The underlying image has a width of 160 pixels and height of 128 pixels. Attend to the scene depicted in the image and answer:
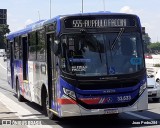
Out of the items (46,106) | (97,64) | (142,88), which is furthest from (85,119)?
(97,64)

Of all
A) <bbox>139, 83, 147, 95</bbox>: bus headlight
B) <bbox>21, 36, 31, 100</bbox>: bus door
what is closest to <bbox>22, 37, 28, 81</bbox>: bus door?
<bbox>21, 36, 31, 100</bbox>: bus door

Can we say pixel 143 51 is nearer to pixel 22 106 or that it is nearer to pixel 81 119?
pixel 81 119

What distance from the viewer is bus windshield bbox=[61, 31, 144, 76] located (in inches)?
418

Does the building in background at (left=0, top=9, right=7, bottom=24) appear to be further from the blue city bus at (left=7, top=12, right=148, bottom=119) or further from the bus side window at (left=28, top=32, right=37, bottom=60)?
the blue city bus at (left=7, top=12, right=148, bottom=119)

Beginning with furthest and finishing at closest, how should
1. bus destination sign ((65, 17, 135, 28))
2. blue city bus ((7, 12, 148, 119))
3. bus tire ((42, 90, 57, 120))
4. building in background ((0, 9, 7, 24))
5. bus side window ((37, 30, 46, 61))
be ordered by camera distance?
building in background ((0, 9, 7, 24))
bus side window ((37, 30, 46, 61))
bus tire ((42, 90, 57, 120))
bus destination sign ((65, 17, 135, 28))
blue city bus ((7, 12, 148, 119))

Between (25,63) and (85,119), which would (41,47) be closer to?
(85,119)

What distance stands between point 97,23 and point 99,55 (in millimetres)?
862

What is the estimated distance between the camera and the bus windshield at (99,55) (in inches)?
418

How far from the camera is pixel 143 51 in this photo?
11133 mm

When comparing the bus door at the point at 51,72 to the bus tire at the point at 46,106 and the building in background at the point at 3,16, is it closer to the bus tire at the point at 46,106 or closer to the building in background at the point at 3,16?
the bus tire at the point at 46,106

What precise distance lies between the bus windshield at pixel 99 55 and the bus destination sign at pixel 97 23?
244mm

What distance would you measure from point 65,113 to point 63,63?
124 centimetres

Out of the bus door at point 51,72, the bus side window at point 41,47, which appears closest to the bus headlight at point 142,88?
the bus door at point 51,72

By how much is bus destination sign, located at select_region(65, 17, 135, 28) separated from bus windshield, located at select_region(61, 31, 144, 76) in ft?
0.80
